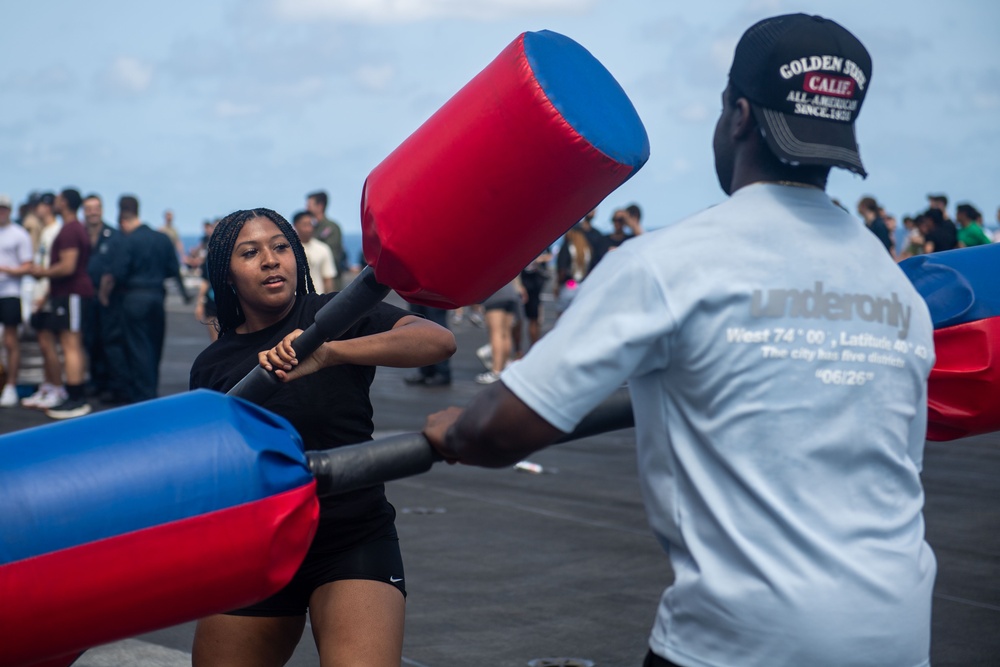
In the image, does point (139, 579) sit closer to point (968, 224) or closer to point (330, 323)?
point (330, 323)

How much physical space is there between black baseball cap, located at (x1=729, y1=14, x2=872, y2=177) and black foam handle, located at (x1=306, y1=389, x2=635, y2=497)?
577 millimetres

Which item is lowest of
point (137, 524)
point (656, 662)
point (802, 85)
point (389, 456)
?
point (656, 662)

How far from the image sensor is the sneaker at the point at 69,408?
11.0m

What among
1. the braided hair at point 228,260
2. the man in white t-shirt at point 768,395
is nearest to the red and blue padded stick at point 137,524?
the man in white t-shirt at point 768,395

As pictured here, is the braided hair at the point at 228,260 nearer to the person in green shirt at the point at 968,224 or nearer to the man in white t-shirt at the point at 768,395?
the man in white t-shirt at the point at 768,395

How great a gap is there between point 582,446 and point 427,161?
292 inches

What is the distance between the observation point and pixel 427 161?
2.78 metres

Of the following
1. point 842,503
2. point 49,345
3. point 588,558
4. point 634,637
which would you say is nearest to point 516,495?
point 588,558

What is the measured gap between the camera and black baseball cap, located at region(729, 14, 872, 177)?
202cm

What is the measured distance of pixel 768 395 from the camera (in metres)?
1.96

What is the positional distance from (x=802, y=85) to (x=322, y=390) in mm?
1740

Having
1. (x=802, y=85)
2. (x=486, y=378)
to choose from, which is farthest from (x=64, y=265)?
(x=802, y=85)

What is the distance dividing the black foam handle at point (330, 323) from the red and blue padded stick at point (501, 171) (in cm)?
6

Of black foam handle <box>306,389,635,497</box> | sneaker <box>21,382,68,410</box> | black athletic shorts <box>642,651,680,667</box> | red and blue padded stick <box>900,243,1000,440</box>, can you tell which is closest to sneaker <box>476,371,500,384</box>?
sneaker <box>21,382,68,410</box>
